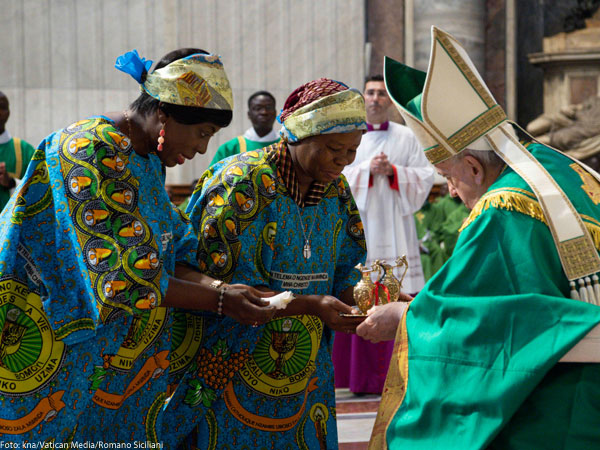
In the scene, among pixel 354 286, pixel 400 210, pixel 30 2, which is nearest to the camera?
pixel 354 286

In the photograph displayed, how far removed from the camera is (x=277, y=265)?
123 inches

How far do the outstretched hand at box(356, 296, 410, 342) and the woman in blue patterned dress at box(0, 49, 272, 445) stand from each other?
22.4 inches

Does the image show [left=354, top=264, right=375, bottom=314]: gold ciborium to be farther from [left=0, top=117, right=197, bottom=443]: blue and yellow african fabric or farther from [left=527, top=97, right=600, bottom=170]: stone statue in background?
[left=527, top=97, right=600, bottom=170]: stone statue in background

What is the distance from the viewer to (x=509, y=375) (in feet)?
7.54

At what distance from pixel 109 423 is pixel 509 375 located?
1199mm

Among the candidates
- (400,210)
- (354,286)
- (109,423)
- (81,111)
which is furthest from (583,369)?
(81,111)

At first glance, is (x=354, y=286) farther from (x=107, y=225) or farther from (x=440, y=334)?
(x=107, y=225)

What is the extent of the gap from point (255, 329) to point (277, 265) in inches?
9.4

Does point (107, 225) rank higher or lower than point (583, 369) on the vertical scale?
higher

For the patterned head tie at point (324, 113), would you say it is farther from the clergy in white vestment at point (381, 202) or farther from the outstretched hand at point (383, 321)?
the clergy in white vestment at point (381, 202)

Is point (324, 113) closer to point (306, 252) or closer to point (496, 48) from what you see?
point (306, 252)

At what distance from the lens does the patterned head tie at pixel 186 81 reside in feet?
8.65

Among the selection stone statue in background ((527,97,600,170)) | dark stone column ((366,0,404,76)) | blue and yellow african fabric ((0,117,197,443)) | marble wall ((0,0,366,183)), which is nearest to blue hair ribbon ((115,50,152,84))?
blue and yellow african fabric ((0,117,197,443))

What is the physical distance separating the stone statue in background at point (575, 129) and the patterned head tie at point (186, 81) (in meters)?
9.89
